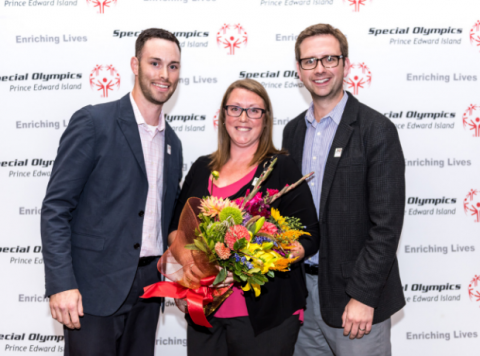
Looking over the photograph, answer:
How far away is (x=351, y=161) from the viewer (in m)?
2.16

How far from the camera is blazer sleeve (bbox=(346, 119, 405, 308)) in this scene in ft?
6.66

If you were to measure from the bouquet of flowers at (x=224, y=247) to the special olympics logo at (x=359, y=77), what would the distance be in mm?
2135

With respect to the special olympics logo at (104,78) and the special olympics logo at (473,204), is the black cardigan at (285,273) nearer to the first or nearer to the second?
the special olympics logo at (104,78)

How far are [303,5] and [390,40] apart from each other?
2.89ft

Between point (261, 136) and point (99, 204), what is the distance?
110 centimetres

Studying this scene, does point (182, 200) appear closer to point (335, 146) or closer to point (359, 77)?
point (335, 146)

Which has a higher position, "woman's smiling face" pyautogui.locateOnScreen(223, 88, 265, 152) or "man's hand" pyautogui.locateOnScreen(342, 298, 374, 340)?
"woman's smiling face" pyautogui.locateOnScreen(223, 88, 265, 152)

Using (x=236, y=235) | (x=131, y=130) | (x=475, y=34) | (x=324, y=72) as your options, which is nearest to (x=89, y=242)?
(x=131, y=130)

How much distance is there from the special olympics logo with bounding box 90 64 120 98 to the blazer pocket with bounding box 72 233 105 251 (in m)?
1.78

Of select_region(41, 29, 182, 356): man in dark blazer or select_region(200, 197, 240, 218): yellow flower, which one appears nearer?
select_region(200, 197, 240, 218): yellow flower

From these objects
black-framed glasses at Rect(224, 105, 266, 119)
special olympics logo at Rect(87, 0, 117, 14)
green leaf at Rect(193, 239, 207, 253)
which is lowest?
green leaf at Rect(193, 239, 207, 253)

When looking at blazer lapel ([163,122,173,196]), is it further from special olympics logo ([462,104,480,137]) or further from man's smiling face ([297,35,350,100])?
special olympics logo ([462,104,480,137])

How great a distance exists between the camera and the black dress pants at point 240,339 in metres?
2.00

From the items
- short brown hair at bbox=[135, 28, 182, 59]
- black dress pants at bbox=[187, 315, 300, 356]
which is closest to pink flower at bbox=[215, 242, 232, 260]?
black dress pants at bbox=[187, 315, 300, 356]
